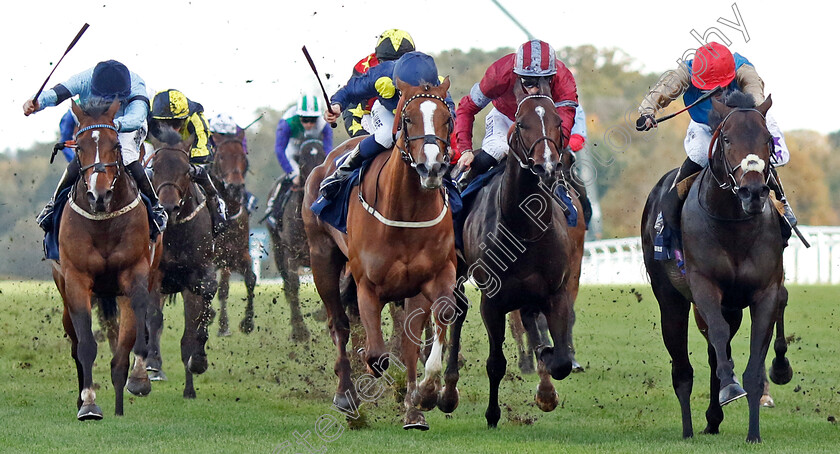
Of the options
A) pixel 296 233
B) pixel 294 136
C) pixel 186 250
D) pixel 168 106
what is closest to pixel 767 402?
pixel 186 250

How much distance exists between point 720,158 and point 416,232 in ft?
6.40

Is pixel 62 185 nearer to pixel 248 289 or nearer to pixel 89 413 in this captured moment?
pixel 89 413

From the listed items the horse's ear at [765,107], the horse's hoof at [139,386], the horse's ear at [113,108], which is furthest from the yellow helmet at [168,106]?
the horse's ear at [765,107]

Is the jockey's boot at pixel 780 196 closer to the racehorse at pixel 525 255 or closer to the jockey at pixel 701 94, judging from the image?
the jockey at pixel 701 94

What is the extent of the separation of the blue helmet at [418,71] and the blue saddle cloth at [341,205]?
1.16m

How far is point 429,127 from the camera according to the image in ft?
24.9

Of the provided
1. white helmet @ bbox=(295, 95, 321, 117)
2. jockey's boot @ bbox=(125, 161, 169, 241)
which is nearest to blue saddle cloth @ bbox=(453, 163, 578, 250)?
jockey's boot @ bbox=(125, 161, 169, 241)

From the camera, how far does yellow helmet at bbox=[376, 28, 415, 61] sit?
9.65 m

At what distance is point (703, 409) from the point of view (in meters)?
10.3

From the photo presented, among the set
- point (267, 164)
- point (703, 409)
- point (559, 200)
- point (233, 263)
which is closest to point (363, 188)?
point (559, 200)

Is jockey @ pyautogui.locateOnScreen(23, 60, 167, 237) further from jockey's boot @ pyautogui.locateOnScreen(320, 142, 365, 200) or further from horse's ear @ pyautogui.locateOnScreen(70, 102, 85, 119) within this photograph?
jockey's boot @ pyautogui.locateOnScreen(320, 142, 365, 200)

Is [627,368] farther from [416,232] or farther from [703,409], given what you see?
[416,232]

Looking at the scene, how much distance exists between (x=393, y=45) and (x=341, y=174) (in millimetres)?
1180

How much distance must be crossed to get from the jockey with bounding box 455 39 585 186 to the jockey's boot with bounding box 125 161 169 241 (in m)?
2.42
